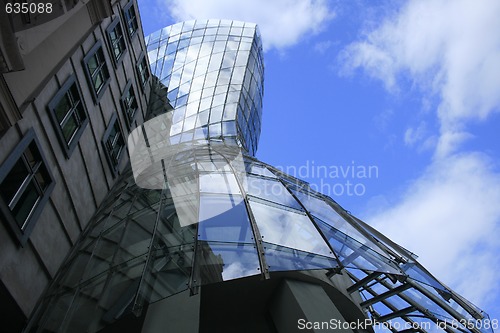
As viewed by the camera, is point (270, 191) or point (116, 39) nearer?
point (270, 191)

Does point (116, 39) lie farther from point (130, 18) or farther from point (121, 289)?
point (121, 289)

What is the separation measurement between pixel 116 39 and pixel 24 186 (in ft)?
28.8

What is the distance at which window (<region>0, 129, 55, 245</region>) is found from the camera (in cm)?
803

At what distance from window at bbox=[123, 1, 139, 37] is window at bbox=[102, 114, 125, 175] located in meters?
4.40

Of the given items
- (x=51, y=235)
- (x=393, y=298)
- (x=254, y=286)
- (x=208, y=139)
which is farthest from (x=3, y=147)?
(x=208, y=139)

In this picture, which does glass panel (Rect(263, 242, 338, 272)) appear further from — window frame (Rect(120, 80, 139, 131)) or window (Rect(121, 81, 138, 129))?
window (Rect(121, 81, 138, 129))

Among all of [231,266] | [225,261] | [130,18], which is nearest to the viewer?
[231,266]

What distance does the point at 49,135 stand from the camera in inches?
398

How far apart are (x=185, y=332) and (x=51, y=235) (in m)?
4.62

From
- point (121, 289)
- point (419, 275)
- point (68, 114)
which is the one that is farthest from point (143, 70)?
point (419, 275)

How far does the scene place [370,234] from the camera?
1203 cm

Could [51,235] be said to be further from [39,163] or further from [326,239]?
[326,239]

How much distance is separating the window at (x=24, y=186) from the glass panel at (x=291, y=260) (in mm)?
4766

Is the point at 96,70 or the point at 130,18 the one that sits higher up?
the point at 130,18
